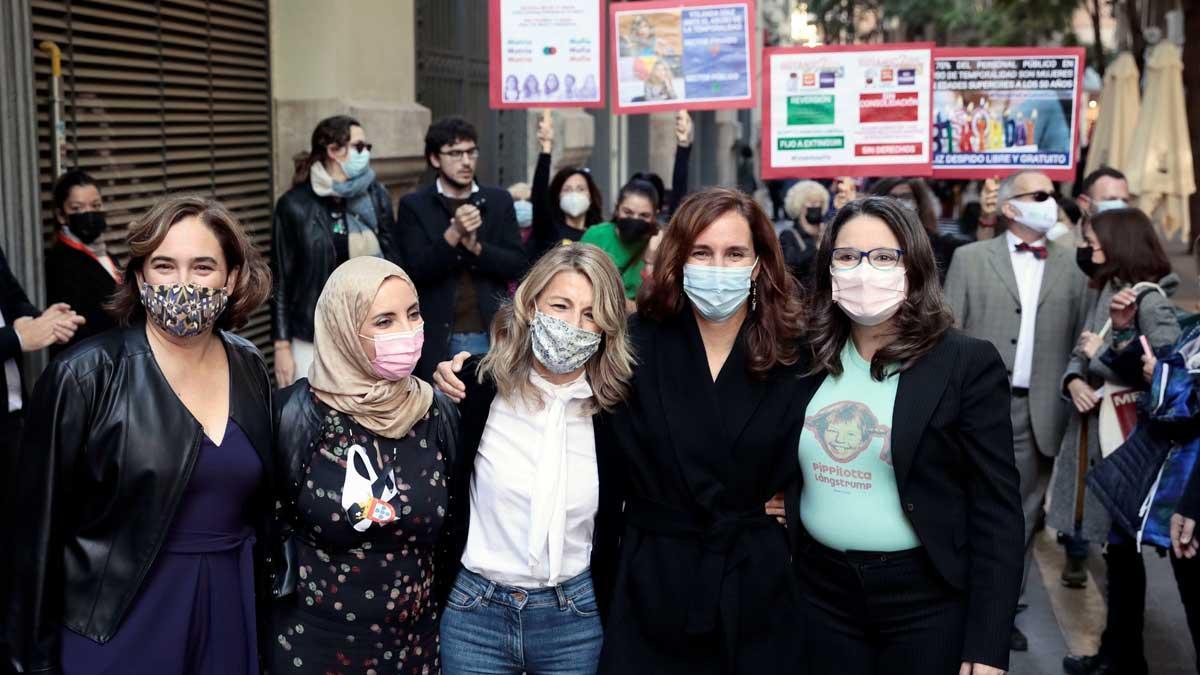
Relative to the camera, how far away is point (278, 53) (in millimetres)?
9023

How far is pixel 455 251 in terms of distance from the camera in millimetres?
6766

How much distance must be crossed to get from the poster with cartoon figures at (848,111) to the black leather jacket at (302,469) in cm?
434

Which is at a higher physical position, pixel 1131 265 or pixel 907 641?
pixel 1131 265

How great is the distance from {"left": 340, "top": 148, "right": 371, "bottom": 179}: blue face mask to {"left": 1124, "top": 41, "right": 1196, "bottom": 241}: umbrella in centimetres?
703

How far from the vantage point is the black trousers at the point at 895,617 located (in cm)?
381

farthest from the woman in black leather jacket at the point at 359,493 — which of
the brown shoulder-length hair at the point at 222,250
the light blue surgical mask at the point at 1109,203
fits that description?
the light blue surgical mask at the point at 1109,203

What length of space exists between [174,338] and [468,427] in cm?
80

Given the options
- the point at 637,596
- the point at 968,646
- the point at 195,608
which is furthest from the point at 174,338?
the point at 968,646

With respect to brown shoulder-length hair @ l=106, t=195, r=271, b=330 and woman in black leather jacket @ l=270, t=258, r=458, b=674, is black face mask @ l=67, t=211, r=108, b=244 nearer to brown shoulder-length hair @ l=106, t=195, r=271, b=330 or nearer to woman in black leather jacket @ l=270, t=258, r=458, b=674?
brown shoulder-length hair @ l=106, t=195, r=271, b=330

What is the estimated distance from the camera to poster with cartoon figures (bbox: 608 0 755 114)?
27.3 ft

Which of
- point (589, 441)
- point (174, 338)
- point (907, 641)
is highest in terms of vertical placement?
point (174, 338)

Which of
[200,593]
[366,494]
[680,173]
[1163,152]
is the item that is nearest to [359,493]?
[366,494]

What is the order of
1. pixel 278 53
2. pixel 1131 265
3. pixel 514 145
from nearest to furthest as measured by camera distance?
1. pixel 1131 265
2. pixel 278 53
3. pixel 514 145

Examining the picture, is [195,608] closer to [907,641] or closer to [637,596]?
[637,596]
